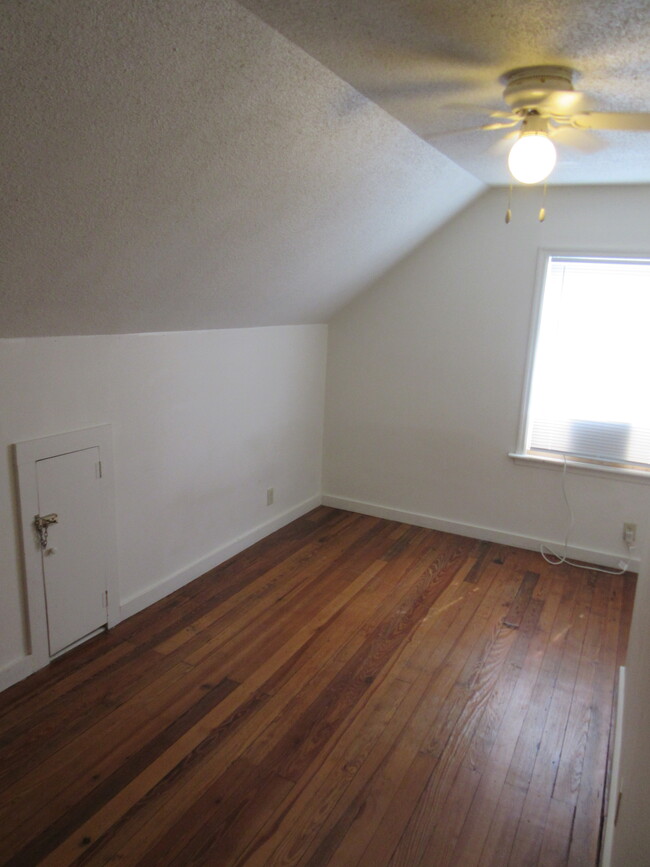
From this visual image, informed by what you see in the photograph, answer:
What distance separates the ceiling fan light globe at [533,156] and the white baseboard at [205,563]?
8.14ft

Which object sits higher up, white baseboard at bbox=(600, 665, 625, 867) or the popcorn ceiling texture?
the popcorn ceiling texture

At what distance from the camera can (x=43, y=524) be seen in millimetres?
2395

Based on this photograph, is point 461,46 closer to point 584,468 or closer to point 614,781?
point 614,781

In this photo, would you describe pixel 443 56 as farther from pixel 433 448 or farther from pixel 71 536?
pixel 433 448

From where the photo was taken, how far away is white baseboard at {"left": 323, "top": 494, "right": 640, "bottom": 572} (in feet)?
12.2

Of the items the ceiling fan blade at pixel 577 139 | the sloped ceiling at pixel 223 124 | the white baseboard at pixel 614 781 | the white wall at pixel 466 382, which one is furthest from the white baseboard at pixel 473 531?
the ceiling fan blade at pixel 577 139

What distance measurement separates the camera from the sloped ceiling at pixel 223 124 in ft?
4.46

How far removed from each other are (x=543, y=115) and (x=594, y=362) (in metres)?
1.92

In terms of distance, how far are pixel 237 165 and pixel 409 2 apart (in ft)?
2.44

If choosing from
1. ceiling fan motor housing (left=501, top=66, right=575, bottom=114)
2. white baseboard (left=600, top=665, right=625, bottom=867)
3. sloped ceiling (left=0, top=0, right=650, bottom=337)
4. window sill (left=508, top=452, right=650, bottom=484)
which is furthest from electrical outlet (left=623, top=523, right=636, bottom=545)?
ceiling fan motor housing (left=501, top=66, right=575, bottom=114)

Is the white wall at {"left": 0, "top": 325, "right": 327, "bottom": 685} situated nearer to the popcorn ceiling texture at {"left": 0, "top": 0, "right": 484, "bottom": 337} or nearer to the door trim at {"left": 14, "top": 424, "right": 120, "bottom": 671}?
the door trim at {"left": 14, "top": 424, "right": 120, "bottom": 671}

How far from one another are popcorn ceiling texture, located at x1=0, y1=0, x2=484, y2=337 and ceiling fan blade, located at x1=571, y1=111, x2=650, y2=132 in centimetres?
69

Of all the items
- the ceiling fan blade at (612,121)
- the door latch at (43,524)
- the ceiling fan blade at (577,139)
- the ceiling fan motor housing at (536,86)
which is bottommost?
the door latch at (43,524)

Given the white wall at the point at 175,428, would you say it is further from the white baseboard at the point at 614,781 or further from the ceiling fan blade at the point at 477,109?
the white baseboard at the point at 614,781
